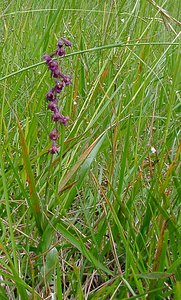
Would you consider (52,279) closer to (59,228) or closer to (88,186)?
(59,228)

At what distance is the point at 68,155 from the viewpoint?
1091 mm

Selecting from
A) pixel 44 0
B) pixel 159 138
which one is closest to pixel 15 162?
pixel 159 138

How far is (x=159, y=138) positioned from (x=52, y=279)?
21.0 inches

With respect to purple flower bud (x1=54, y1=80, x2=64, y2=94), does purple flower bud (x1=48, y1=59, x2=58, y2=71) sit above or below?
above

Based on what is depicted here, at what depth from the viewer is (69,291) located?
858mm

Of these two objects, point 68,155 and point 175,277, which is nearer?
point 175,277

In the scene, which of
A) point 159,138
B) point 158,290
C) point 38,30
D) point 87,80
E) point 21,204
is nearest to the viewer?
point 158,290

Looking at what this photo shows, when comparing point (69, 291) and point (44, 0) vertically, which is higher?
point (44, 0)

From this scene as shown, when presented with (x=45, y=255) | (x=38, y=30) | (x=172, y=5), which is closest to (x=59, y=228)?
(x=45, y=255)

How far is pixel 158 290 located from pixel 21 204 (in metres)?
0.34

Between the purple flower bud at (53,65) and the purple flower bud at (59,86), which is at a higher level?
the purple flower bud at (53,65)

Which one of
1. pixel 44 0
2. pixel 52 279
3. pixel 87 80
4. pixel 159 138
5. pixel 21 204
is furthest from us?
pixel 44 0

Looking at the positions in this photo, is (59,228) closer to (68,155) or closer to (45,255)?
(45,255)

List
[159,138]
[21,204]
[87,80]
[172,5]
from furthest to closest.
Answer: [172,5], [87,80], [159,138], [21,204]
